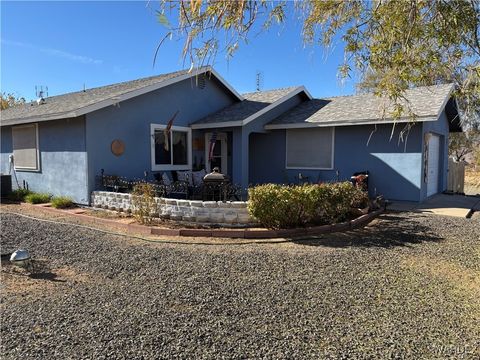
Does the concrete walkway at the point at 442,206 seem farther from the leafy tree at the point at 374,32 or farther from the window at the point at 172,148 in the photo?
the window at the point at 172,148

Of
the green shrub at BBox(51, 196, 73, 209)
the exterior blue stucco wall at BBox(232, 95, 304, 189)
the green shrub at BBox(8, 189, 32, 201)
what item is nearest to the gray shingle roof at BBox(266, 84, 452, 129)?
the exterior blue stucco wall at BBox(232, 95, 304, 189)

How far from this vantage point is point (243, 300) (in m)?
4.06

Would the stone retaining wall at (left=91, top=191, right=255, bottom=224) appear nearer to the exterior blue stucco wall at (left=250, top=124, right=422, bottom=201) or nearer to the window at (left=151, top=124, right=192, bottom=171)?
the window at (left=151, top=124, right=192, bottom=171)

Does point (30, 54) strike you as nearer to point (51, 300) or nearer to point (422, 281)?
point (51, 300)

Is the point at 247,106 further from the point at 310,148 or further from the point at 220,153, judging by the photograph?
the point at 310,148

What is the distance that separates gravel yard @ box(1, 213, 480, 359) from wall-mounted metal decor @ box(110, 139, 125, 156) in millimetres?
4353

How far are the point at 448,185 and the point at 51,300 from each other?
16.7m

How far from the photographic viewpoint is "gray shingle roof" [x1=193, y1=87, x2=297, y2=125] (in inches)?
505

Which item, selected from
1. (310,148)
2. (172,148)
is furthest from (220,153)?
(310,148)

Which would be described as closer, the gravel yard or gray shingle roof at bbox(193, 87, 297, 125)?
the gravel yard

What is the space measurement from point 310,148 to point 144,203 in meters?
7.50

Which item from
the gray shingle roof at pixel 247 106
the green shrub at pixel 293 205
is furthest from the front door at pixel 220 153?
the green shrub at pixel 293 205

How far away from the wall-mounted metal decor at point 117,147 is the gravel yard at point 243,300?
435cm

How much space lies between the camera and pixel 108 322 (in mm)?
3469
